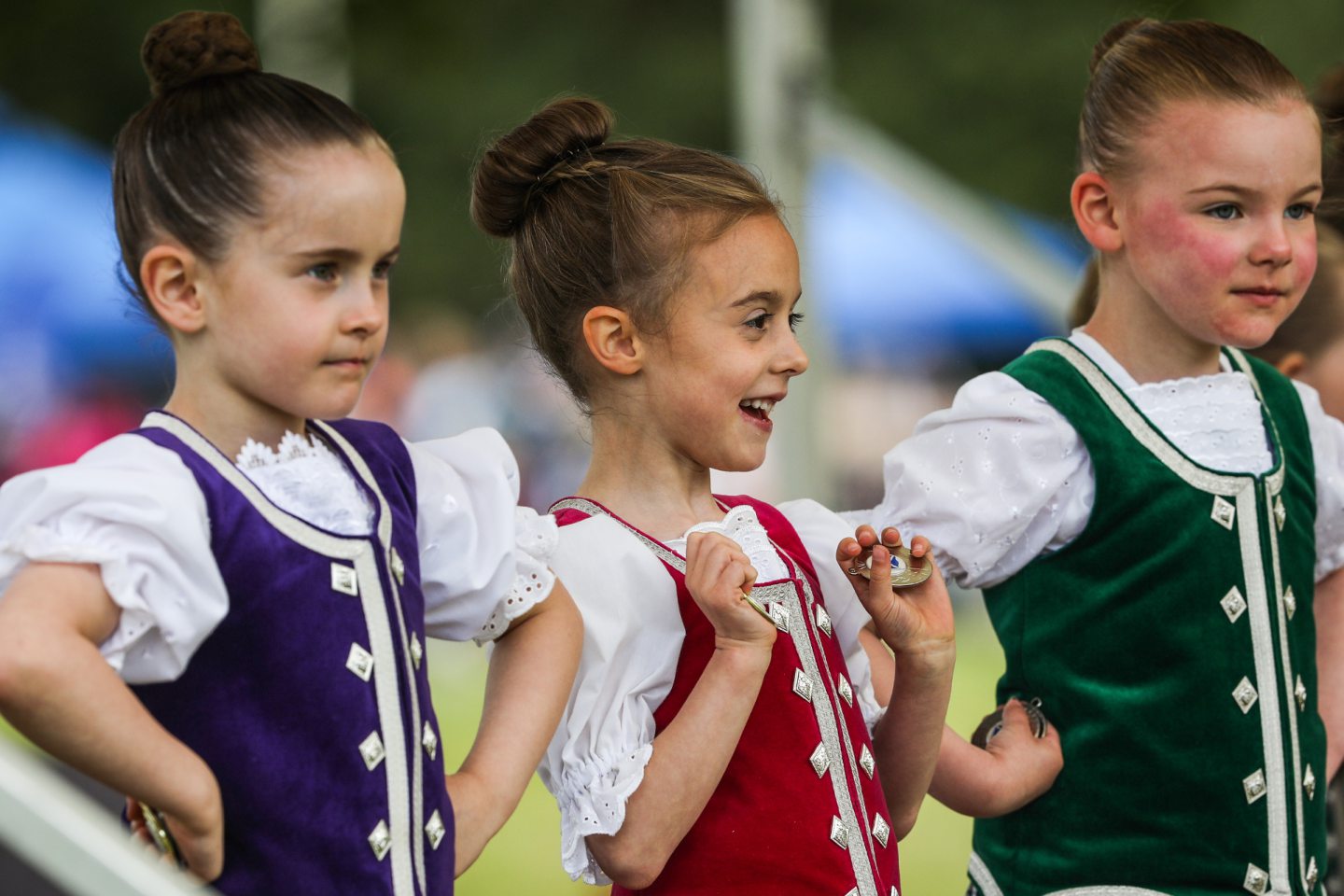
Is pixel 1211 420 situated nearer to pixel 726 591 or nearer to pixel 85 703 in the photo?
pixel 726 591

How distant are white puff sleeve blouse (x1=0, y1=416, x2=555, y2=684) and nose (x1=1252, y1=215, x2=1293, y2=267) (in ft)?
3.51

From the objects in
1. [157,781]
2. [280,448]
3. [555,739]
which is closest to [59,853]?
[157,781]

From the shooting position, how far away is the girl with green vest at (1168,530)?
2295 millimetres

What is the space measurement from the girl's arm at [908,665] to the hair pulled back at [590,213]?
41cm

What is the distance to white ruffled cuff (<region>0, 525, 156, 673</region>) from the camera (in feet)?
5.24

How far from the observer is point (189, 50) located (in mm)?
1869

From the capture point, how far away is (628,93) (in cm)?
1588

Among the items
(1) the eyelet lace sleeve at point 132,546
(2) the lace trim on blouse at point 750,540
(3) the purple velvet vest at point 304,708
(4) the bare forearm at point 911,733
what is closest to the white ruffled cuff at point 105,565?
(1) the eyelet lace sleeve at point 132,546

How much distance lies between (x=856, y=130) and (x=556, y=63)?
36.2ft

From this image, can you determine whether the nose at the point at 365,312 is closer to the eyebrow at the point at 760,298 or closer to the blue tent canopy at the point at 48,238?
the eyebrow at the point at 760,298

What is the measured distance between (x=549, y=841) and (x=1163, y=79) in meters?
3.61

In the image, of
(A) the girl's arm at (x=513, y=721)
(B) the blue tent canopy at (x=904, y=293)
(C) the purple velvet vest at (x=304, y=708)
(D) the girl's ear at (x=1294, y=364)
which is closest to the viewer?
(C) the purple velvet vest at (x=304, y=708)

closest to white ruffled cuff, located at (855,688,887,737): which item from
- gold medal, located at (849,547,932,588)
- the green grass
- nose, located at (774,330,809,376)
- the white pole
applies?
gold medal, located at (849,547,932,588)

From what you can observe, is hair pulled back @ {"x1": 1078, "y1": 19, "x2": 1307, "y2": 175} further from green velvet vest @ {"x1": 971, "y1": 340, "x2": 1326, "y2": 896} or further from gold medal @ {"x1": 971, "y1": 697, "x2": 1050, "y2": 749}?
gold medal @ {"x1": 971, "y1": 697, "x2": 1050, "y2": 749}
